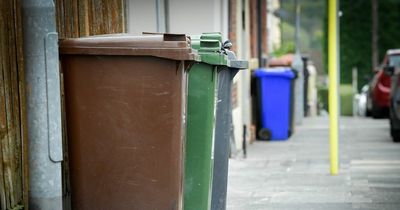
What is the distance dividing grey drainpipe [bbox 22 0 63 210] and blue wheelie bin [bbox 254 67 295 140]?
1074cm

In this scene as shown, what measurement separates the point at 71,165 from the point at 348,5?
3569cm

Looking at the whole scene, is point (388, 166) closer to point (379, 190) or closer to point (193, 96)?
point (379, 190)

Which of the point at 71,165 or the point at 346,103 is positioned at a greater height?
the point at 71,165

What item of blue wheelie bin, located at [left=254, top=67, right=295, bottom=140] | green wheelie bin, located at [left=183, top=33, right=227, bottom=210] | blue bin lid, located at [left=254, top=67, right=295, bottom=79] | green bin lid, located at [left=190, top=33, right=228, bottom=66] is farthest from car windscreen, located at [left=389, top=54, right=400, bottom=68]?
green wheelie bin, located at [left=183, top=33, right=227, bottom=210]

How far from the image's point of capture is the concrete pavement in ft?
30.2

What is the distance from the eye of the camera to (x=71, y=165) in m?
6.27

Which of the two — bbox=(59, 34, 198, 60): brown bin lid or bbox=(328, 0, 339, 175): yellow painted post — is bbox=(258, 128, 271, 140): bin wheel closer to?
bbox=(328, 0, 339, 175): yellow painted post

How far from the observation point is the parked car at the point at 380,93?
76.6ft

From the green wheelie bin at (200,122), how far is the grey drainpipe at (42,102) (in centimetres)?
116

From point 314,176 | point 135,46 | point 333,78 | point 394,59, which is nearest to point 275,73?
point 333,78

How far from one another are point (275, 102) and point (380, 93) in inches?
304

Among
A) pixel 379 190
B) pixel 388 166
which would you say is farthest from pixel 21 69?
pixel 388 166

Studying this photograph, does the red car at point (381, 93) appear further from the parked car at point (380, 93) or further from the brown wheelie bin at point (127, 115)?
the brown wheelie bin at point (127, 115)

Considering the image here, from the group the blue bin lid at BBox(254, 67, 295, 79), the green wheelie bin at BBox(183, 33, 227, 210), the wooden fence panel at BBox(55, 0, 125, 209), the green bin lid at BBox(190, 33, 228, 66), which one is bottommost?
the blue bin lid at BBox(254, 67, 295, 79)
